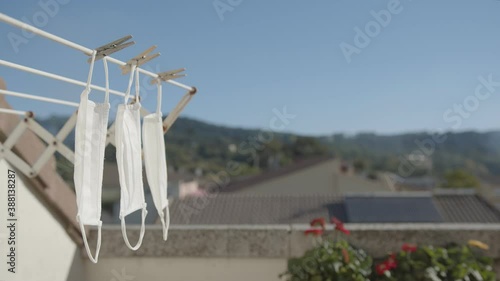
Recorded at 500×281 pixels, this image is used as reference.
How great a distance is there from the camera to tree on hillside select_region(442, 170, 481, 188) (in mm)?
33228

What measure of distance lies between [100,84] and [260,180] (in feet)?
63.4

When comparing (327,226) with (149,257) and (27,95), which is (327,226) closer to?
(149,257)

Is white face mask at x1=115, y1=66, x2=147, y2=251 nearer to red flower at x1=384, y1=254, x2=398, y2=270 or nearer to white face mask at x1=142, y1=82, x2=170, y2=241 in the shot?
white face mask at x1=142, y1=82, x2=170, y2=241

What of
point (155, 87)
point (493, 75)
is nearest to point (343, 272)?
point (155, 87)

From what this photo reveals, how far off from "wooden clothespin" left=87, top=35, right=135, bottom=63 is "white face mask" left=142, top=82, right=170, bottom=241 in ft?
1.07

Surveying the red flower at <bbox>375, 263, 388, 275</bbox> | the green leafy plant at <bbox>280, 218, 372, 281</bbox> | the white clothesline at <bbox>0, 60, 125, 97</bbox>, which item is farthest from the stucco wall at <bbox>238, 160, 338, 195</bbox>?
the white clothesline at <bbox>0, 60, 125, 97</bbox>

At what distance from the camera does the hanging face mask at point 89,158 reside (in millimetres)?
1106

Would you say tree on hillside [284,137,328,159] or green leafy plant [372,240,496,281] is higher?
tree on hillside [284,137,328,159]

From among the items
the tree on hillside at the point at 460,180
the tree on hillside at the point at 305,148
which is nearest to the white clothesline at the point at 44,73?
the tree on hillside at the point at 305,148

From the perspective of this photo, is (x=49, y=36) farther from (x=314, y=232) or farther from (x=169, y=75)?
(x=314, y=232)

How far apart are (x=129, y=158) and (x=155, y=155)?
22 cm

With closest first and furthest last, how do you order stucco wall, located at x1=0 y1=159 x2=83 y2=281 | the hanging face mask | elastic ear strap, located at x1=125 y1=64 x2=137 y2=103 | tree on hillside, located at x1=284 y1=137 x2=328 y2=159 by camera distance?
the hanging face mask → elastic ear strap, located at x1=125 y1=64 x2=137 y2=103 → stucco wall, located at x1=0 y1=159 x2=83 y2=281 → tree on hillside, located at x1=284 y1=137 x2=328 y2=159

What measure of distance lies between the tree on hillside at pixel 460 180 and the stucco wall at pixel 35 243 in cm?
3508

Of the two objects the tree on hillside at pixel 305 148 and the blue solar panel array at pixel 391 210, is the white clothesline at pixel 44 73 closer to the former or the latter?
the blue solar panel array at pixel 391 210
